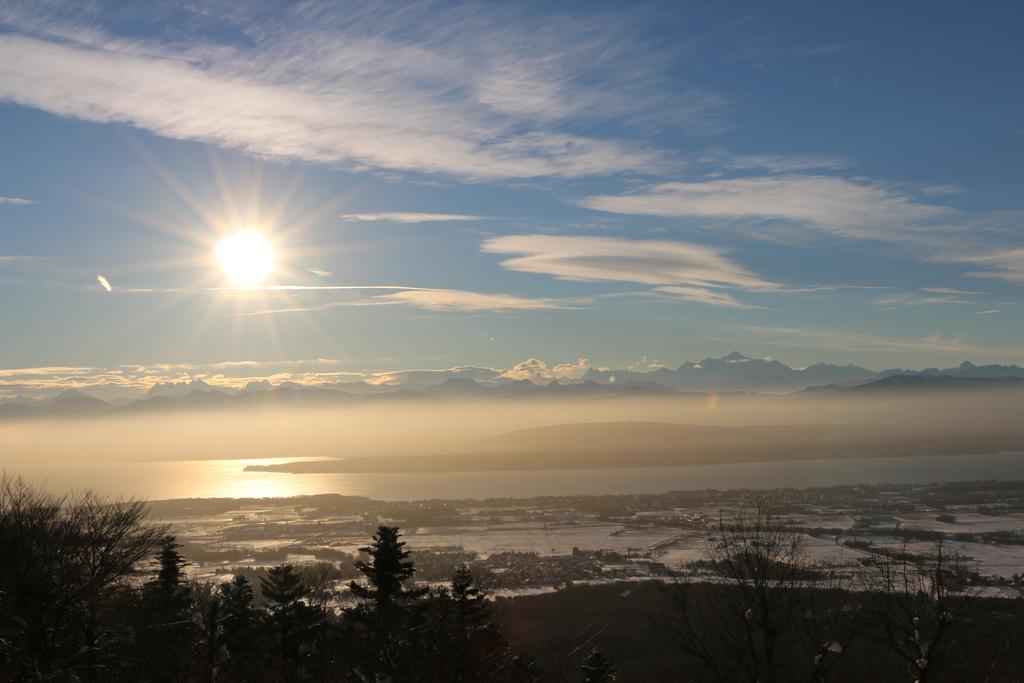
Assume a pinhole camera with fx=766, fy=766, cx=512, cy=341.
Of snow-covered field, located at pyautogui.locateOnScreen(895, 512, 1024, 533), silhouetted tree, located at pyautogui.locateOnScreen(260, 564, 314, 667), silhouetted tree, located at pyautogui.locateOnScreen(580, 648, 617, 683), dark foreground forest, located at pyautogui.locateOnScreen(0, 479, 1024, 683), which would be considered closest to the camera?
dark foreground forest, located at pyautogui.locateOnScreen(0, 479, 1024, 683)

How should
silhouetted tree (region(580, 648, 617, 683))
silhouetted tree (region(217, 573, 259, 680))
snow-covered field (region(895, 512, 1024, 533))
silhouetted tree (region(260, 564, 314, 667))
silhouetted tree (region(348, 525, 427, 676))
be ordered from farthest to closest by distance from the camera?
snow-covered field (region(895, 512, 1024, 533)), silhouetted tree (region(260, 564, 314, 667)), silhouetted tree (region(217, 573, 259, 680)), silhouetted tree (region(348, 525, 427, 676)), silhouetted tree (region(580, 648, 617, 683))

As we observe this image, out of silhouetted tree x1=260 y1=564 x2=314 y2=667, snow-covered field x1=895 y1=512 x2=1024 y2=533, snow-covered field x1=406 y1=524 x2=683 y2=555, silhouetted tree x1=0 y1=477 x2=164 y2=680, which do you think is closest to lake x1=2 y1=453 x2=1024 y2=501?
snow-covered field x1=406 y1=524 x2=683 y2=555

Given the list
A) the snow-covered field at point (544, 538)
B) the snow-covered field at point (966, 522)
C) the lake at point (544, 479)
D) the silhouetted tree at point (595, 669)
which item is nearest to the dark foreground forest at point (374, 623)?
the silhouetted tree at point (595, 669)

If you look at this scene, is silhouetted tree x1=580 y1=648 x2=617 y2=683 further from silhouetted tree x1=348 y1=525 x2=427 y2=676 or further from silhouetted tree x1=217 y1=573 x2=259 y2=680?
silhouetted tree x1=217 y1=573 x2=259 y2=680

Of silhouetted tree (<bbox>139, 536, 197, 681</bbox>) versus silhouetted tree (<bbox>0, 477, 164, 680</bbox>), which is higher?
silhouetted tree (<bbox>0, 477, 164, 680</bbox>)

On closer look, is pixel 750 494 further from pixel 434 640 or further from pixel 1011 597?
pixel 434 640

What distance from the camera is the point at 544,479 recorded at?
16088 centimetres

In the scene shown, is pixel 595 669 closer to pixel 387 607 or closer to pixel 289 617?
pixel 387 607

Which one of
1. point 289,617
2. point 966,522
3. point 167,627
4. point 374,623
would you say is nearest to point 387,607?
point 374,623

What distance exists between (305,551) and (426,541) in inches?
497

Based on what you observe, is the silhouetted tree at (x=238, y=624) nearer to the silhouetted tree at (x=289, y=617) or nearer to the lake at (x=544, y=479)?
the silhouetted tree at (x=289, y=617)

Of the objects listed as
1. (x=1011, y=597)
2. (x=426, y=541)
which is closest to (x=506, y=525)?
(x=426, y=541)

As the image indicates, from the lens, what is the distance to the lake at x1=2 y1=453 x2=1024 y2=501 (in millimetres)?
133750

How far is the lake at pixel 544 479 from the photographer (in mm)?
133750
